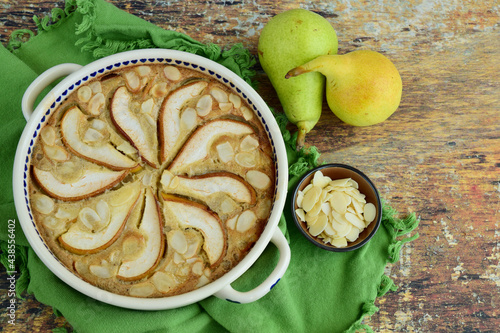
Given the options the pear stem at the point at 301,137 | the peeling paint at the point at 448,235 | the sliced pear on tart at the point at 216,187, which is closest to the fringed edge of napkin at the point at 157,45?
the pear stem at the point at 301,137

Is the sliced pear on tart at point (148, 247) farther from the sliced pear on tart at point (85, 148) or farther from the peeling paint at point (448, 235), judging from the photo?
the peeling paint at point (448, 235)

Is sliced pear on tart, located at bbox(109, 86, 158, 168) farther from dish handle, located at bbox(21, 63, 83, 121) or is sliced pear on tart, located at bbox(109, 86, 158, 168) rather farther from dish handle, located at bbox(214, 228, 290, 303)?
dish handle, located at bbox(214, 228, 290, 303)

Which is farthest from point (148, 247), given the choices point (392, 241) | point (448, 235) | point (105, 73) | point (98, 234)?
point (448, 235)

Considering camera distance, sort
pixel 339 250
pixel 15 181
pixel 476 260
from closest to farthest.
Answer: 1. pixel 15 181
2. pixel 339 250
3. pixel 476 260

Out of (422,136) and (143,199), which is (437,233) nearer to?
(422,136)

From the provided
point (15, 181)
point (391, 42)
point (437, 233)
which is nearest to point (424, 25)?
point (391, 42)

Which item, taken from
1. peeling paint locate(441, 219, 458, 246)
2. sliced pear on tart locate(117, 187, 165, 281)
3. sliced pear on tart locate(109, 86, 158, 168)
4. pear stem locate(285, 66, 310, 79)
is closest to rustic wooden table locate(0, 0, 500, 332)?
peeling paint locate(441, 219, 458, 246)
